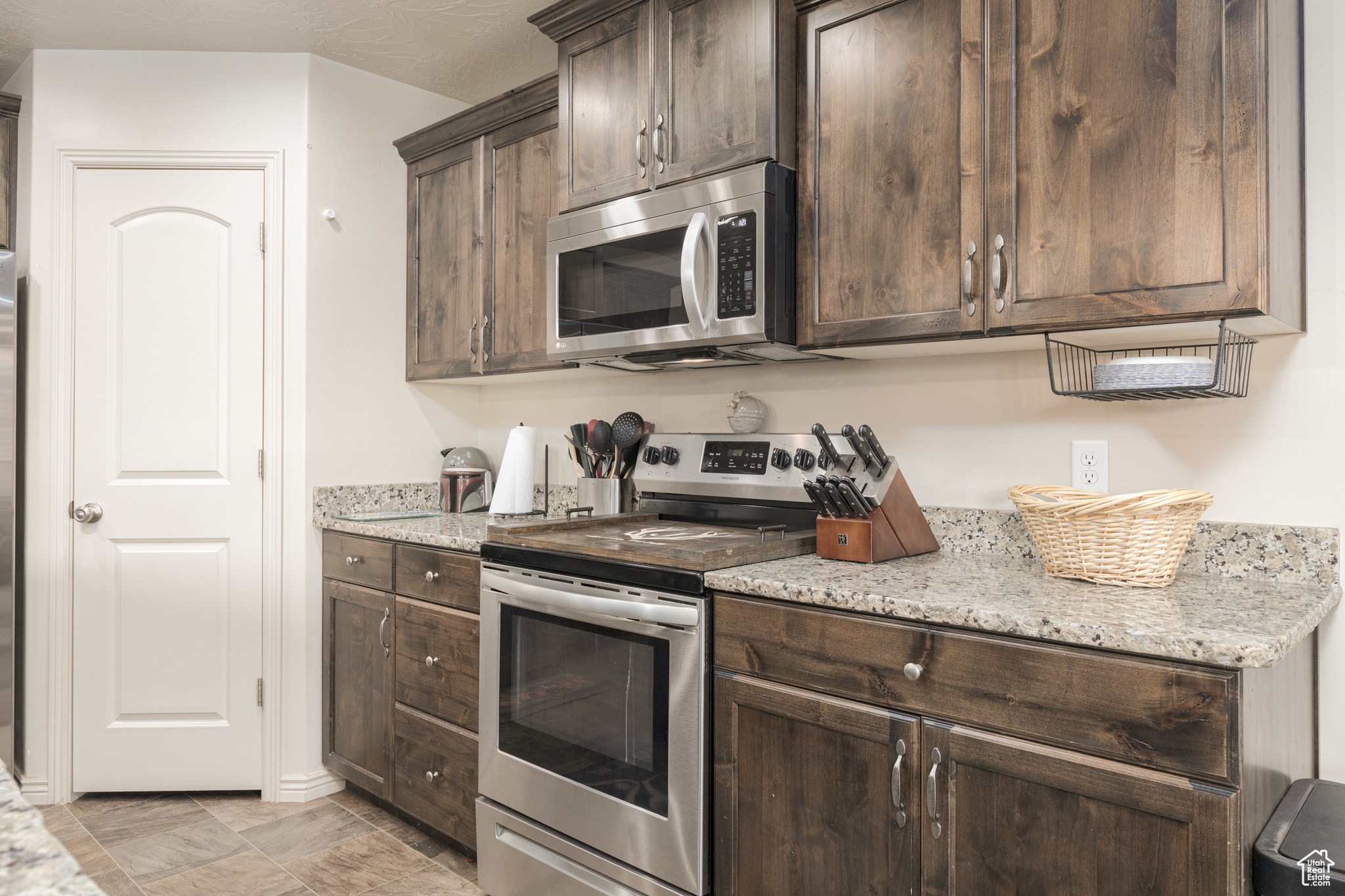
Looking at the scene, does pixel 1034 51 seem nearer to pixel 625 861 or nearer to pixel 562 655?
pixel 562 655

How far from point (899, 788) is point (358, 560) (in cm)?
180

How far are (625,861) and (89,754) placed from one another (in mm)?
1968

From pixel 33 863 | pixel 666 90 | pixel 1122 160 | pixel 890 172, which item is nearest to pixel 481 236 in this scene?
pixel 666 90

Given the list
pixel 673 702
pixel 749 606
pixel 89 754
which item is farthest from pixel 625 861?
pixel 89 754

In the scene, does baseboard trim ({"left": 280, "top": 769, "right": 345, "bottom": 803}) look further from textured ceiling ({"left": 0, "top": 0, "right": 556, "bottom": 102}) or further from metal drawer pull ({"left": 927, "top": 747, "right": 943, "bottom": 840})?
textured ceiling ({"left": 0, "top": 0, "right": 556, "bottom": 102})

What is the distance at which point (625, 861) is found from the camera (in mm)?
1694

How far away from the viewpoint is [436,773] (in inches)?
88.0

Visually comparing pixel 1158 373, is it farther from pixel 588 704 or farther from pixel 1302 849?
pixel 588 704

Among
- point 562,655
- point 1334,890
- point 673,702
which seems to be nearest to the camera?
point 1334,890

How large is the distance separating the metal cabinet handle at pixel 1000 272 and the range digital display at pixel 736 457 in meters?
0.68

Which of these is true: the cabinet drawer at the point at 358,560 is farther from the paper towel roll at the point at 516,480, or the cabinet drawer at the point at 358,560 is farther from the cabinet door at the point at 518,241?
the cabinet door at the point at 518,241

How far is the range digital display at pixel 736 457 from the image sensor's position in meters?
2.04

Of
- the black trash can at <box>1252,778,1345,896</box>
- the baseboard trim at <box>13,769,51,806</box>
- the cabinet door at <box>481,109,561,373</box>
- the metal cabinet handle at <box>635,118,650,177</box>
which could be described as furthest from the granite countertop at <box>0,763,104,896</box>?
the baseboard trim at <box>13,769,51,806</box>

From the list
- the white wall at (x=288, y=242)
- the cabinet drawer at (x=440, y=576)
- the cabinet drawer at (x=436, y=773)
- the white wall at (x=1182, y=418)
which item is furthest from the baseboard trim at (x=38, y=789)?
the white wall at (x=1182, y=418)
